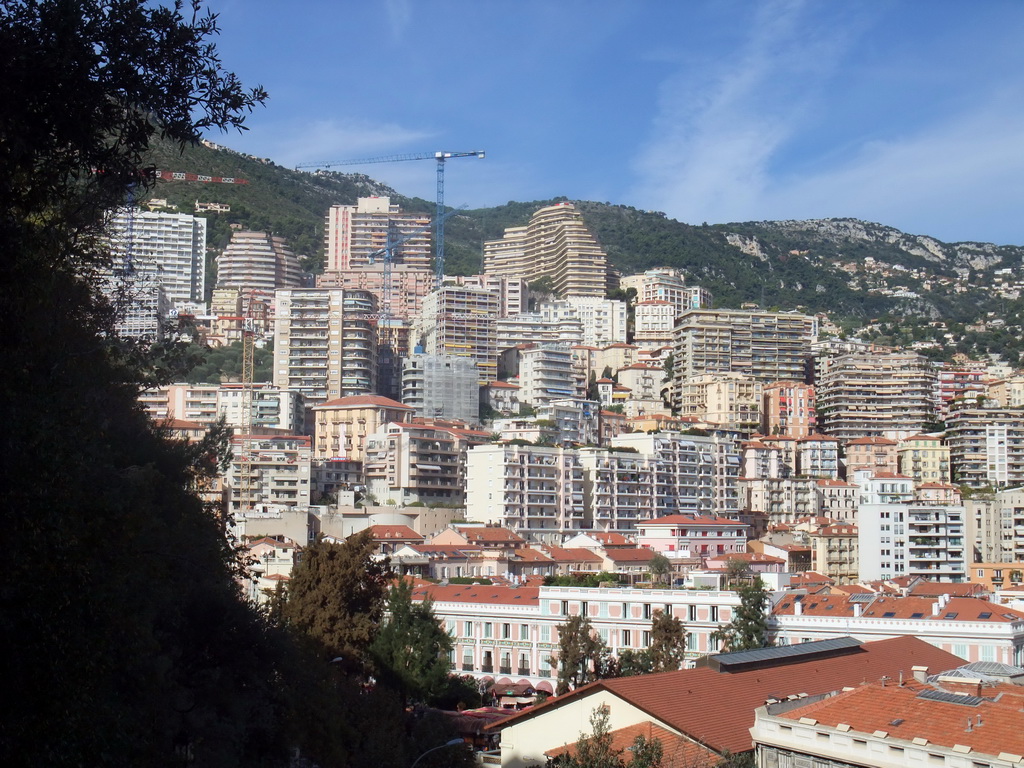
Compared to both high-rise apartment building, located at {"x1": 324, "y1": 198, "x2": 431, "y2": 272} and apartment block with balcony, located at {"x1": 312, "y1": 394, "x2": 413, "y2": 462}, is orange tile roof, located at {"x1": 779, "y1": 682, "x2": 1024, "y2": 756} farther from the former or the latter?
high-rise apartment building, located at {"x1": 324, "y1": 198, "x2": 431, "y2": 272}

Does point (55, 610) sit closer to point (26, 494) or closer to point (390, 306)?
point (26, 494)

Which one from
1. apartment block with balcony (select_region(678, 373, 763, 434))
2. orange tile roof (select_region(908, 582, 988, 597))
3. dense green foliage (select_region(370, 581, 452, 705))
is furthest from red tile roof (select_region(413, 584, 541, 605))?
apartment block with balcony (select_region(678, 373, 763, 434))

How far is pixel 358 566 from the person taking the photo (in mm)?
33312

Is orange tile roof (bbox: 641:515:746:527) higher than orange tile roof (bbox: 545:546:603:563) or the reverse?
higher

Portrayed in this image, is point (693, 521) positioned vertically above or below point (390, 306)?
below

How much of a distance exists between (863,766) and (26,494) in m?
13.4

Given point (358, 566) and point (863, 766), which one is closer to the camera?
point (863, 766)

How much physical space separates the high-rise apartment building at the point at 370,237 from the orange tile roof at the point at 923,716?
14919 centimetres

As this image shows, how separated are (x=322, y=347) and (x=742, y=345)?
45.1m

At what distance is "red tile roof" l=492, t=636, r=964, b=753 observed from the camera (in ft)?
71.6

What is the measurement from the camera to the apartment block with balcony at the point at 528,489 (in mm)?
82438

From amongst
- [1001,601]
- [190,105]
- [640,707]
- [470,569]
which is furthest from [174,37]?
[470,569]

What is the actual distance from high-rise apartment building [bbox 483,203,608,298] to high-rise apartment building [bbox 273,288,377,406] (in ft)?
172

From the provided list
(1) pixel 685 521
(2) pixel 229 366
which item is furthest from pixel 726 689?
(2) pixel 229 366
